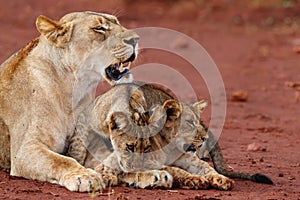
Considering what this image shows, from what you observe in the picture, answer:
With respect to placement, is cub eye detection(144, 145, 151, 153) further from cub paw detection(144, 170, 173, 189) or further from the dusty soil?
the dusty soil

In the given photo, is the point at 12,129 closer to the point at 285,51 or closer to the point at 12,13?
the point at 285,51

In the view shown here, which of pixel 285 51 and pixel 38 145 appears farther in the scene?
pixel 285 51

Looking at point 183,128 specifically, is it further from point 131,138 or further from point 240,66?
point 240,66

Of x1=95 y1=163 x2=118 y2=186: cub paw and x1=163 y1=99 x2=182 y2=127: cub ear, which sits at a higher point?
x1=163 y1=99 x2=182 y2=127: cub ear

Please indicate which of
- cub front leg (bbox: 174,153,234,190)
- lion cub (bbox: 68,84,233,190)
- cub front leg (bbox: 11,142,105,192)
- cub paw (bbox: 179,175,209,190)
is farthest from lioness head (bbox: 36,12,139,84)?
cub paw (bbox: 179,175,209,190)

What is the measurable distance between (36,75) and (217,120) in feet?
12.6

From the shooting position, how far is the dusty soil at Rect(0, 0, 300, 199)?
6504 millimetres

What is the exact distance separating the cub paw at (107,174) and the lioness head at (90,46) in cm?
74

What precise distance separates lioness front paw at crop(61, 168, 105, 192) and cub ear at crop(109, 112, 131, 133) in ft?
1.38

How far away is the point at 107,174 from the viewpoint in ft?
21.6

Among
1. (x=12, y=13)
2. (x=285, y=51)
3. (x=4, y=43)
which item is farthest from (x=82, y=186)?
(x=12, y=13)

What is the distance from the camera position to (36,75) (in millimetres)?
6887

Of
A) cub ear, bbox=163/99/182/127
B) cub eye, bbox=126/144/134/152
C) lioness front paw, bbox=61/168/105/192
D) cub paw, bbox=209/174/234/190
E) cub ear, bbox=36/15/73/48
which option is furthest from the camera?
cub ear, bbox=36/15/73/48

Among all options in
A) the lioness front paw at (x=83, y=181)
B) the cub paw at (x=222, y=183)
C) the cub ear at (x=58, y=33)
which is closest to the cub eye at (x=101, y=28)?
the cub ear at (x=58, y=33)
